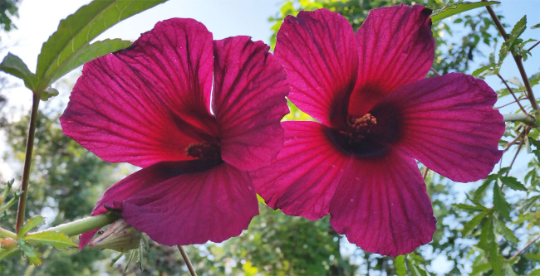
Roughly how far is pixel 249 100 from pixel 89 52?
0.60 ft

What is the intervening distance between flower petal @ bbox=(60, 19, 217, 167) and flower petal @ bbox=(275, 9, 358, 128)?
10 centimetres

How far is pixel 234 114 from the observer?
0.41 m

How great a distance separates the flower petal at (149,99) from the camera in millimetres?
425

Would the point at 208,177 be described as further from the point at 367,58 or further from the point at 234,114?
the point at 367,58

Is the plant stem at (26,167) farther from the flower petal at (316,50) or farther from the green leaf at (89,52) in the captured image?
the flower petal at (316,50)

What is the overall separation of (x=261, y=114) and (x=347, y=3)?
2.54m

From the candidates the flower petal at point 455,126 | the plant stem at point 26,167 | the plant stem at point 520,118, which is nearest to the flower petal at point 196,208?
the plant stem at point 26,167

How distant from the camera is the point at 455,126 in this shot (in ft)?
1.51

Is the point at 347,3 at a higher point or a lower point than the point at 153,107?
higher

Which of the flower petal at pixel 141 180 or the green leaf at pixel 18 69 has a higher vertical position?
the green leaf at pixel 18 69

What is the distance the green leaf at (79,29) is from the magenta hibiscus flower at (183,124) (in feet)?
0.10

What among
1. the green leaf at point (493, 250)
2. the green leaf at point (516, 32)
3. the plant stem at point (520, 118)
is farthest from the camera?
the green leaf at point (493, 250)

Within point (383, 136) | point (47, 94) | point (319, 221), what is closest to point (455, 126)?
point (383, 136)

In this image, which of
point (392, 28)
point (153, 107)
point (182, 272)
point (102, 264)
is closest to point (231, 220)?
point (153, 107)
